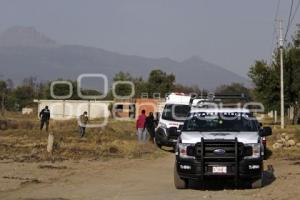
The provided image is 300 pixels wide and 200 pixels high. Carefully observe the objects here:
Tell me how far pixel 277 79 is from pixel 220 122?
157ft

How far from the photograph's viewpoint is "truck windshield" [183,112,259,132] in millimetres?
16438

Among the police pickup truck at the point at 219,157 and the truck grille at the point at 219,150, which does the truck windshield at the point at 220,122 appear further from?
the truck grille at the point at 219,150

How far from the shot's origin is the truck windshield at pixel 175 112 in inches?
1176

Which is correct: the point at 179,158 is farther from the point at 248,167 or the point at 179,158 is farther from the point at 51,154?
the point at 51,154

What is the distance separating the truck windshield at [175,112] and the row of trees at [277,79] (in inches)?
1348

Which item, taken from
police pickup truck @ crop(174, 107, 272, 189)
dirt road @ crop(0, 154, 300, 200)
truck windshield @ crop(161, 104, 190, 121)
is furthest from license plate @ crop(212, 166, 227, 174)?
truck windshield @ crop(161, 104, 190, 121)

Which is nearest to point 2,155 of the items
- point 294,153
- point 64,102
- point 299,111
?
point 294,153

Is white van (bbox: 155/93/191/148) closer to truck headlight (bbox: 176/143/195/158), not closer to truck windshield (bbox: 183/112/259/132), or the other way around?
truck windshield (bbox: 183/112/259/132)

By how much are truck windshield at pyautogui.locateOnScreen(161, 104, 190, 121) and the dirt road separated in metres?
6.54

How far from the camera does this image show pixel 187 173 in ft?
48.9

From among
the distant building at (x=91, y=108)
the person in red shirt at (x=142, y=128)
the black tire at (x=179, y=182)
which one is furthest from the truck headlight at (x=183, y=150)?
the distant building at (x=91, y=108)

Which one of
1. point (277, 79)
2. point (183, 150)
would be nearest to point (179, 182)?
point (183, 150)

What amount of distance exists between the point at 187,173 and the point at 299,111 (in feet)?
167

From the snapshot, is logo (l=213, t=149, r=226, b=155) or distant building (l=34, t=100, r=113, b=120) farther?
distant building (l=34, t=100, r=113, b=120)
